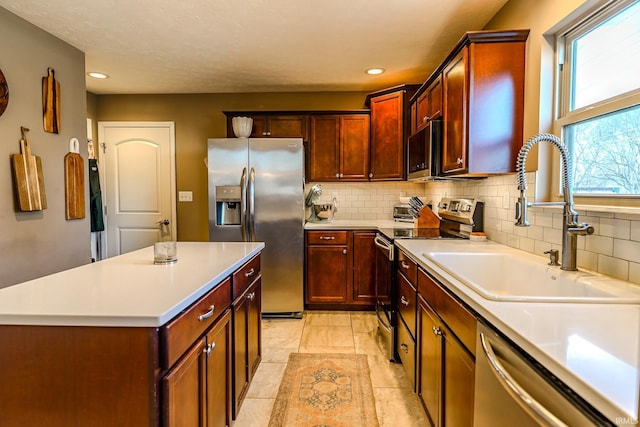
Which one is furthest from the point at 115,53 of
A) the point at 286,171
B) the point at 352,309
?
the point at 352,309

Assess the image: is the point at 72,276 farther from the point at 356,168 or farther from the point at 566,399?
the point at 356,168

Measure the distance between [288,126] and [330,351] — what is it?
2.32m

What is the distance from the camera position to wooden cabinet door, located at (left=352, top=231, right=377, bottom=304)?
137 inches

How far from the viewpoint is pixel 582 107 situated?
160 centimetres

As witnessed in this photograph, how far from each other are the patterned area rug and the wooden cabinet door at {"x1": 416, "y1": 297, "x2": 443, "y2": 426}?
336mm

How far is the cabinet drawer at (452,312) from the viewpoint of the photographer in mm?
1152

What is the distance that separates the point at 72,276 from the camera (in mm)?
1386

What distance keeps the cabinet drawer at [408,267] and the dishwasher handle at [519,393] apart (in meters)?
0.90

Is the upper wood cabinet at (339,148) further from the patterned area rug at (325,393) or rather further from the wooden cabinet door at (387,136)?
the patterned area rug at (325,393)

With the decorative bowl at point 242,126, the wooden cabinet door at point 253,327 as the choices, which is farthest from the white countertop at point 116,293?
the decorative bowl at point 242,126

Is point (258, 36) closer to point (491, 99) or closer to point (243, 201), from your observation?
point (243, 201)

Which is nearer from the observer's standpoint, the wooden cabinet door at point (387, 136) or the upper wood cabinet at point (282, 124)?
the wooden cabinet door at point (387, 136)

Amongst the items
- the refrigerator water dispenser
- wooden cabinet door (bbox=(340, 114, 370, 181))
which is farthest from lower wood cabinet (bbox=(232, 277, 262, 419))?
wooden cabinet door (bbox=(340, 114, 370, 181))

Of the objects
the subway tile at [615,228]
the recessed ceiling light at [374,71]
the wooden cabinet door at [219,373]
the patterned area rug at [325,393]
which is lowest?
the patterned area rug at [325,393]
